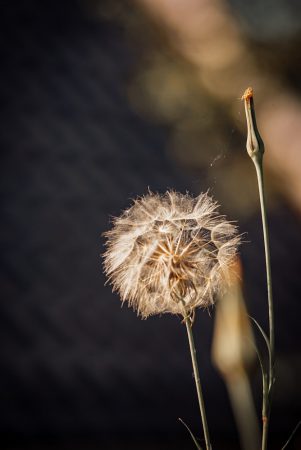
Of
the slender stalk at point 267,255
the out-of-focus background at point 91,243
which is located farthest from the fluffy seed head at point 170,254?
the out-of-focus background at point 91,243

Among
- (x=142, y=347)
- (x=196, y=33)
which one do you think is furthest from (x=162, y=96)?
(x=142, y=347)

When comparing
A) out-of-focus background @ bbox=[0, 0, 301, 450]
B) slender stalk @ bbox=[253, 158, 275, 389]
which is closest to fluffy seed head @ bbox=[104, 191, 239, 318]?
slender stalk @ bbox=[253, 158, 275, 389]

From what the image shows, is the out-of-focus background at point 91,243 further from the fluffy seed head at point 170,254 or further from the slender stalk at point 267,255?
the slender stalk at point 267,255

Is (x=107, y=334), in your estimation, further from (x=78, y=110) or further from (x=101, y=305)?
(x=78, y=110)

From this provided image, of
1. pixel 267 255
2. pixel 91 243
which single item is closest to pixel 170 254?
pixel 267 255

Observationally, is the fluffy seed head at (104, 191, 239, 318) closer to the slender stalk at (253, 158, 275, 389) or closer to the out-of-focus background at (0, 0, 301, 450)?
the slender stalk at (253, 158, 275, 389)

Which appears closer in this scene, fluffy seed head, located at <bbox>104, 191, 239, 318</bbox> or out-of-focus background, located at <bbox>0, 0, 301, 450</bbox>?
fluffy seed head, located at <bbox>104, 191, 239, 318</bbox>
